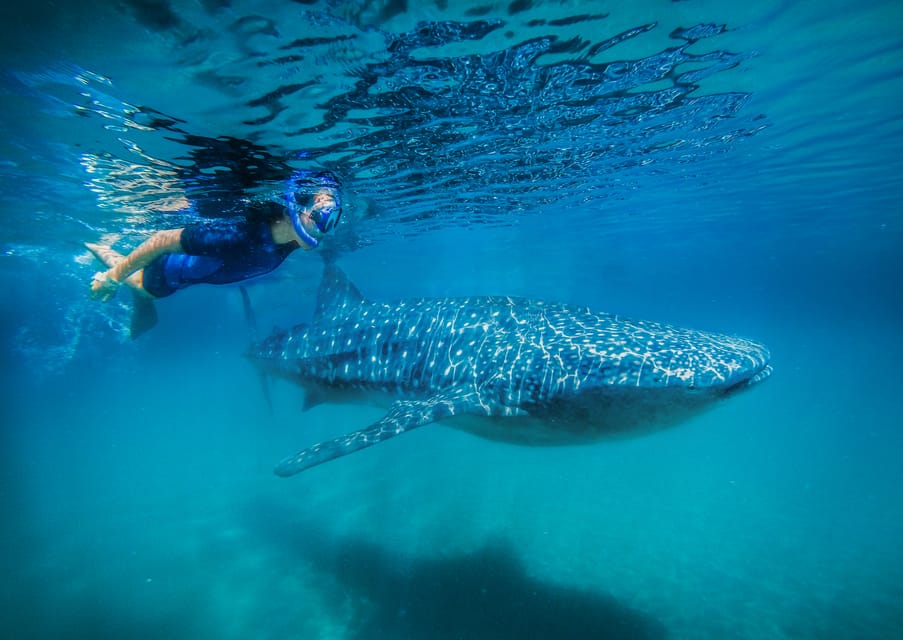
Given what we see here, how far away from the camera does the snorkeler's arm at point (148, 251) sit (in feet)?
24.6

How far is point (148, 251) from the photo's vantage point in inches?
300

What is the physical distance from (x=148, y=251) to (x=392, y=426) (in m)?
6.03

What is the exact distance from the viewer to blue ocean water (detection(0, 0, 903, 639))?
6.43 metres

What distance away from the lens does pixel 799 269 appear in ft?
184

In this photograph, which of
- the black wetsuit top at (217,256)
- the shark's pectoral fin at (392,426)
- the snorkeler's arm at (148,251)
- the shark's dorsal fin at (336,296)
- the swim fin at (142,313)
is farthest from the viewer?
the swim fin at (142,313)

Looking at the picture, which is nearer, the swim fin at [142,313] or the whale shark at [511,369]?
the whale shark at [511,369]

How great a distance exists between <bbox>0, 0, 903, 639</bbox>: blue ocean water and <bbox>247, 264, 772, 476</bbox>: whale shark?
4009 mm

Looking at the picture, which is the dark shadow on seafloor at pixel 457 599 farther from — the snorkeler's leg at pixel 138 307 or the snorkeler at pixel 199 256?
the snorkeler at pixel 199 256

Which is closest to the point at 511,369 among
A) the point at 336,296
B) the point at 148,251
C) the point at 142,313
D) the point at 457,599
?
the point at 336,296

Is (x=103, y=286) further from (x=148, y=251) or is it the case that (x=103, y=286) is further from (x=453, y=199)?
(x=453, y=199)

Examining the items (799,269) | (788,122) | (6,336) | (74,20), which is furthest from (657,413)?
(6,336)

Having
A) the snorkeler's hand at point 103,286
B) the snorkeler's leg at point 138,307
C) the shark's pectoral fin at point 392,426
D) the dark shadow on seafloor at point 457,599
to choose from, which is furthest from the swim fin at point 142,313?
the dark shadow on seafloor at point 457,599

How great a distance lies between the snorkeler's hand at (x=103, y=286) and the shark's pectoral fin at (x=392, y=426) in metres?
5.85

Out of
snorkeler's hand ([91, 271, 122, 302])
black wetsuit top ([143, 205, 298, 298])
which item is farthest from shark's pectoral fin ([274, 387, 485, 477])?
snorkeler's hand ([91, 271, 122, 302])
